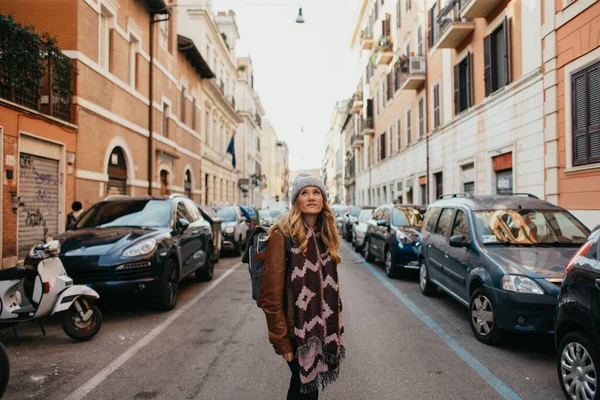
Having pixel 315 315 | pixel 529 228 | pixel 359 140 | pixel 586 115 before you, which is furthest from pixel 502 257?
pixel 359 140

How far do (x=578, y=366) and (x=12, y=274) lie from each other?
5.56m

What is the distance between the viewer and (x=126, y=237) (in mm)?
6559

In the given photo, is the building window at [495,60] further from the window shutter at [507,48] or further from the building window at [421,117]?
the building window at [421,117]

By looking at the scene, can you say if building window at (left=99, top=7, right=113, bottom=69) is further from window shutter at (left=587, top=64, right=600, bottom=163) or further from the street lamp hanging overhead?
window shutter at (left=587, top=64, right=600, bottom=163)

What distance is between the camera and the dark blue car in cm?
962

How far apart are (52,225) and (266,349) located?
8897 mm

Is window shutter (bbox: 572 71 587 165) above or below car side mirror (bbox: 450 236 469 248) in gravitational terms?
above

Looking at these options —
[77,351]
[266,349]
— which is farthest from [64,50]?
[266,349]

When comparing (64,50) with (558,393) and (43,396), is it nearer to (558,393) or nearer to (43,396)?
(43,396)

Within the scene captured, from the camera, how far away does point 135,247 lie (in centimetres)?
635

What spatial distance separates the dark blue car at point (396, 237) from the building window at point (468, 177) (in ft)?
17.2

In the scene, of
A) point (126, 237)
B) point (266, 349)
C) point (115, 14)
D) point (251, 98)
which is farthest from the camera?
point (251, 98)

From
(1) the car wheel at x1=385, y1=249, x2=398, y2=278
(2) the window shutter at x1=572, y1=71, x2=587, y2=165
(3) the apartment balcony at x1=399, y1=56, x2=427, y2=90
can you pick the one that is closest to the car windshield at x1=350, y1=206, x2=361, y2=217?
(3) the apartment balcony at x1=399, y1=56, x2=427, y2=90

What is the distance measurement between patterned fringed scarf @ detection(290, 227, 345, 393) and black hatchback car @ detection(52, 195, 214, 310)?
4.33 metres
